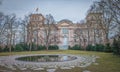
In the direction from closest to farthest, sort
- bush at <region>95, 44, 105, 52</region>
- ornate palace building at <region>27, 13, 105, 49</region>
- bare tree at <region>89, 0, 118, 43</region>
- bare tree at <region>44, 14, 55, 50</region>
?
1. bare tree at <region>89, 0, 118, 43</region>
2. bush at <region>95, 44, 105, 52</region>
3. ornate palace building at <region>27, 13, 105, 49</region>
4. bare tree at <region>44, 14, 55, 50</region>

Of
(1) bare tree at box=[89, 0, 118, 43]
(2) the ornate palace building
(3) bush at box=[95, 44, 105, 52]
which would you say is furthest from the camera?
(2) the ornate palace building

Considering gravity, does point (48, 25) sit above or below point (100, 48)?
above

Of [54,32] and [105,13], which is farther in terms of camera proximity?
[54,32]

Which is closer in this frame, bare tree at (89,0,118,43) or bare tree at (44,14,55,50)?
bare tree at (89,0,118,43)

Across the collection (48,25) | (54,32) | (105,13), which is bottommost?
(54,32)

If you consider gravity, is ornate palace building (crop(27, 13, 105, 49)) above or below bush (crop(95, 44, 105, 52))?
above

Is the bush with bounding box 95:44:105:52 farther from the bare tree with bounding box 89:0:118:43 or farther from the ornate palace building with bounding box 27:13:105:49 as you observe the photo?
the ornate palace building with bounding box 27:13:105:49

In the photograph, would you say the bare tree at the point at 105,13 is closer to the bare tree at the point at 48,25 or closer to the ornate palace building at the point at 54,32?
the ornate palace building at the point at 54,32

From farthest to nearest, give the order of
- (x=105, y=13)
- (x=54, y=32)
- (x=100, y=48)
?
(x=54, y=32) → (x=100, y=48) → (x=105, y=13)

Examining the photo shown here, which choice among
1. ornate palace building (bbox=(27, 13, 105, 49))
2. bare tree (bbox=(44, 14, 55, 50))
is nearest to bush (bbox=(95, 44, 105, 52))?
ornate palace building (bbox=(27, 13, 105, 49))

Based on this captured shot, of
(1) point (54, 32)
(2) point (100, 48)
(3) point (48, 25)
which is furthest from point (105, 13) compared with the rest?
(1) point (54, 32)

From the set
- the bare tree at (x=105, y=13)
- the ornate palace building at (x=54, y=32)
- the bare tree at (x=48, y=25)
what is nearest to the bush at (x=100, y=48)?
the bare tree at (x=105, y=13)

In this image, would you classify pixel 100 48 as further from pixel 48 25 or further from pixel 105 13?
pixel 48 25

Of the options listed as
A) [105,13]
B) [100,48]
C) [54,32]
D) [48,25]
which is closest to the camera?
[105,13]
